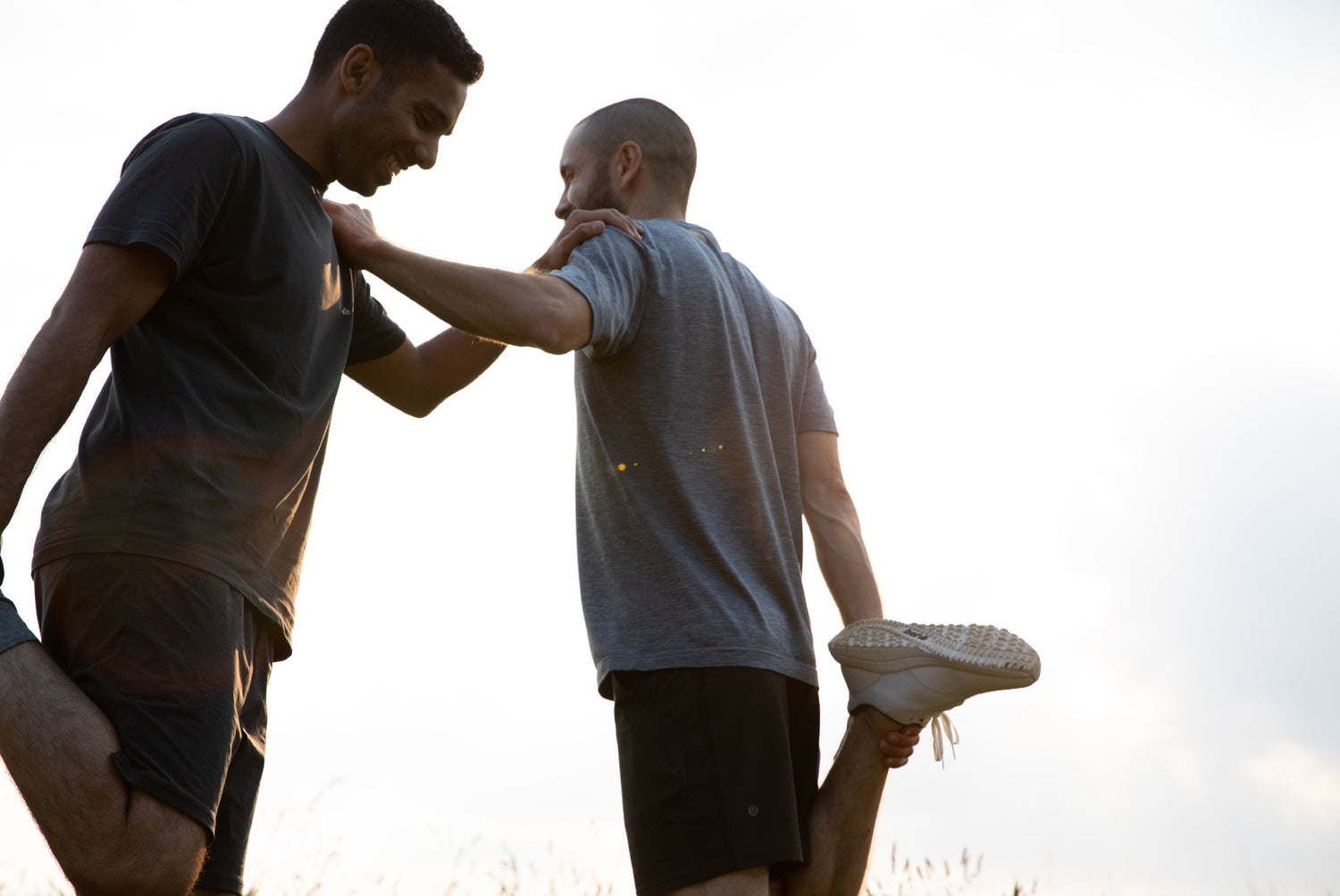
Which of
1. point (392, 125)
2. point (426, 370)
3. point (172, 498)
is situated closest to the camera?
point (172, 498)

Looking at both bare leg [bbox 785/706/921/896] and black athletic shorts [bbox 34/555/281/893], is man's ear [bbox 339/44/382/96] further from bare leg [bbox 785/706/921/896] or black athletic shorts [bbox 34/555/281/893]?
bare leg [bbox 785/706/921/896]

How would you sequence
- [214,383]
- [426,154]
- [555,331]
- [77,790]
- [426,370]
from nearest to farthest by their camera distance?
[77,790] < [214,383] < [555,331] < [426,154] < [426,370]

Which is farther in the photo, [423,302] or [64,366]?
[423,302]

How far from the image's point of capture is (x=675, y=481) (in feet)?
11.0

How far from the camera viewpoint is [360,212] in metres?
3.40

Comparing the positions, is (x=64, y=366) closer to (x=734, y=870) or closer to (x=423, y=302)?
(x=423, y=302)

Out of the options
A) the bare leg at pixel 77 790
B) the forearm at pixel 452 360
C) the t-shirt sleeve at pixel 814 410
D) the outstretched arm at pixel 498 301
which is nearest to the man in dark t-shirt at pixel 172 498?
the bare leg at pixel 77 790

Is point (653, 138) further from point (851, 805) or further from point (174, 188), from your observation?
point (851, 805)

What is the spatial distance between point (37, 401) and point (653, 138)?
2243mm

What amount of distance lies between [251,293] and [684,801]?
159 centimetres

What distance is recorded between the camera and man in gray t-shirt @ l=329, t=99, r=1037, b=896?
3.09 meters

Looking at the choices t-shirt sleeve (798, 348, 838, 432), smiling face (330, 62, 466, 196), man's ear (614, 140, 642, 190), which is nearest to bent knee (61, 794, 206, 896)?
smiling face (330, 62, 466, 196)

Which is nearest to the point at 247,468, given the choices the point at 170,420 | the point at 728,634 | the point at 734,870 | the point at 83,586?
the point at 170,420

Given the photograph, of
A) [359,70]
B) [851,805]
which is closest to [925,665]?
[851,805]
